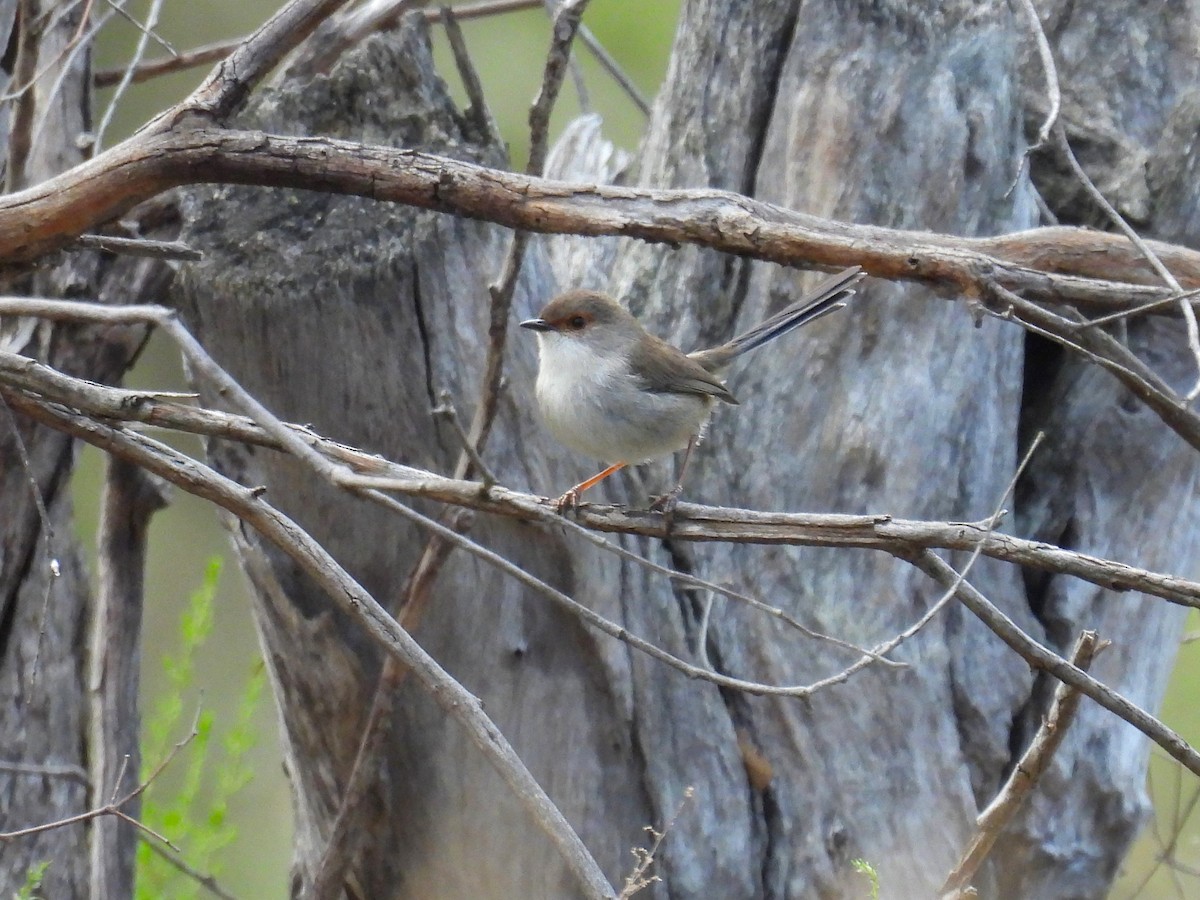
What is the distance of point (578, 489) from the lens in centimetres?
327

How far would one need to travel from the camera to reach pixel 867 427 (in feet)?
12.0

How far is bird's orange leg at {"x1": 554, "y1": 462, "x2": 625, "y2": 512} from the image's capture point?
2.98 m

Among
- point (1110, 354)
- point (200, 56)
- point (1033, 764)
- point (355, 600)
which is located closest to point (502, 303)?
point (355, 600)

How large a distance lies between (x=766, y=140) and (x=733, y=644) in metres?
1.56

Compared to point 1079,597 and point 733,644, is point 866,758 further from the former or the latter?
point 1079,597

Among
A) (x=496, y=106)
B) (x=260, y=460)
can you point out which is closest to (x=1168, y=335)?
(x=260, y=460)

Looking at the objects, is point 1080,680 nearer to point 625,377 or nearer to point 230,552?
point 625,377

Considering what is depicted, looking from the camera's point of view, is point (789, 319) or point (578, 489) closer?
point (578, 489)

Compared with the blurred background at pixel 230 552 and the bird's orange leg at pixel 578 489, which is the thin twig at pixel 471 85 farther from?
the blurred background at pixel 230 552

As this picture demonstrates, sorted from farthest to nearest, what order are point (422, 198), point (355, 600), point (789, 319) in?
point (789, 319) < point (422, 198) < point (355, 600)

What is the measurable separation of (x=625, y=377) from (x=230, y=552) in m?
4.72

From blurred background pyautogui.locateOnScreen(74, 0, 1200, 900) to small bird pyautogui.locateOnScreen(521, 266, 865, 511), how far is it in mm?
4405

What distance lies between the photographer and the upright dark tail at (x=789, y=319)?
131 inches

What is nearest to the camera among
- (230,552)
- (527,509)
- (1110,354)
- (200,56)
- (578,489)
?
(527,509)
